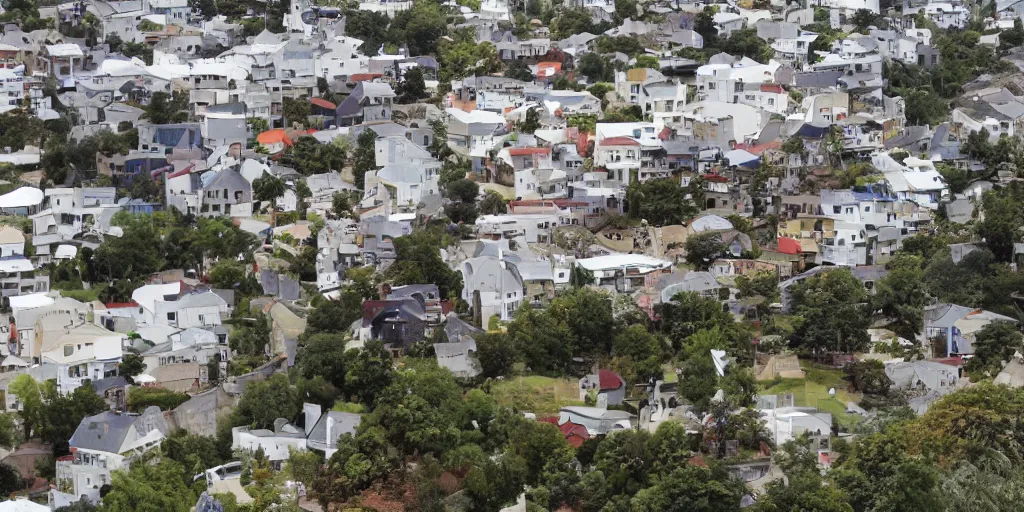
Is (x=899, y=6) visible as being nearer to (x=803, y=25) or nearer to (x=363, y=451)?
(x=803, y=25)

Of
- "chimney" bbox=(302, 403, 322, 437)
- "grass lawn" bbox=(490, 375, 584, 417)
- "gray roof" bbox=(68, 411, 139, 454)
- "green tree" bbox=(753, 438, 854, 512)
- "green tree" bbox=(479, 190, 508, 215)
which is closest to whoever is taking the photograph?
"green tree" bbox=(753, 438, 854, 512)

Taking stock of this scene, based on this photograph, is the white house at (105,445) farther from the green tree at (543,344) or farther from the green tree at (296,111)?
the green tree at (296,111)

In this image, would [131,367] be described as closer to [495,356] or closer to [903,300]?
[495,356]

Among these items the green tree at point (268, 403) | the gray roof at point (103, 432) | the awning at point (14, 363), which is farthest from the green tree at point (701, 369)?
the awning at point (14, 363)

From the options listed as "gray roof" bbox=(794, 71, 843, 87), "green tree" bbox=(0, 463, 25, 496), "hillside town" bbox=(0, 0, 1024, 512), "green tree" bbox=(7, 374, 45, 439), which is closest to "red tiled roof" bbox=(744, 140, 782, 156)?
"hillside town" bbox=(0, 0, 1024, 512)

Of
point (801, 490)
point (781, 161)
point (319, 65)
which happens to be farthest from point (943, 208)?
point (319, 65)

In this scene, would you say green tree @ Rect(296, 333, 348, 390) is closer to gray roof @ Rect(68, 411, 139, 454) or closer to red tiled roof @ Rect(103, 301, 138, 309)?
gray roof @ Rect(68, 411, 139, 454)
